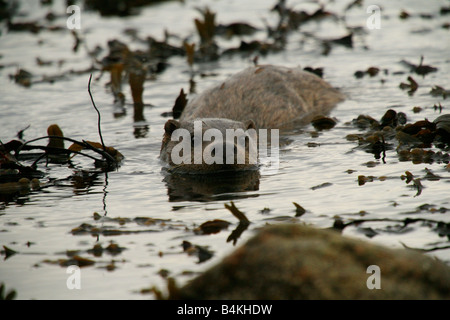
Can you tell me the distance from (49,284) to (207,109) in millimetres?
4963

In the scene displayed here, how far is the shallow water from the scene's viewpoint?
15.0 feet

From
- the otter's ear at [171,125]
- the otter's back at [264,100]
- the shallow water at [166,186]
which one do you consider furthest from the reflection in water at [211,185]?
the otter's back at [264,100]

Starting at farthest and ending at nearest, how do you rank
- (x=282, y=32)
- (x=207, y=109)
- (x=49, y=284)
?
(x=282, y=32) < (x=207, y=109) < (x=49, y=284)

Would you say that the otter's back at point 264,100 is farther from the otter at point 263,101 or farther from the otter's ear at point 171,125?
the otter's ear at point 171,125

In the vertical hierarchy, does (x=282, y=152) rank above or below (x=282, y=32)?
below

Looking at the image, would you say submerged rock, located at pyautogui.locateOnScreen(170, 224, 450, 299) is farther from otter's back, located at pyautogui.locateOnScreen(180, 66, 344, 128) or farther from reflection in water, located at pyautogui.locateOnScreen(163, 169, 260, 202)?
otter's back, located at pyautogui.locateOnScreen(180, 66, 344, 128)

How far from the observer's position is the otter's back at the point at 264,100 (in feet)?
30.0

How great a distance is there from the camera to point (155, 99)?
37.1 ft

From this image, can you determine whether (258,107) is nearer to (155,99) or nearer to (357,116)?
(357,116)

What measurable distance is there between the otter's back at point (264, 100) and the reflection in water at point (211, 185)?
193cm

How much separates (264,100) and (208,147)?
2737 millimetres

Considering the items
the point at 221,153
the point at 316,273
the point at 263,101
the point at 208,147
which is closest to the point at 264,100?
the point at 263,101

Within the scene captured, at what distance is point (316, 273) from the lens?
3.13m
